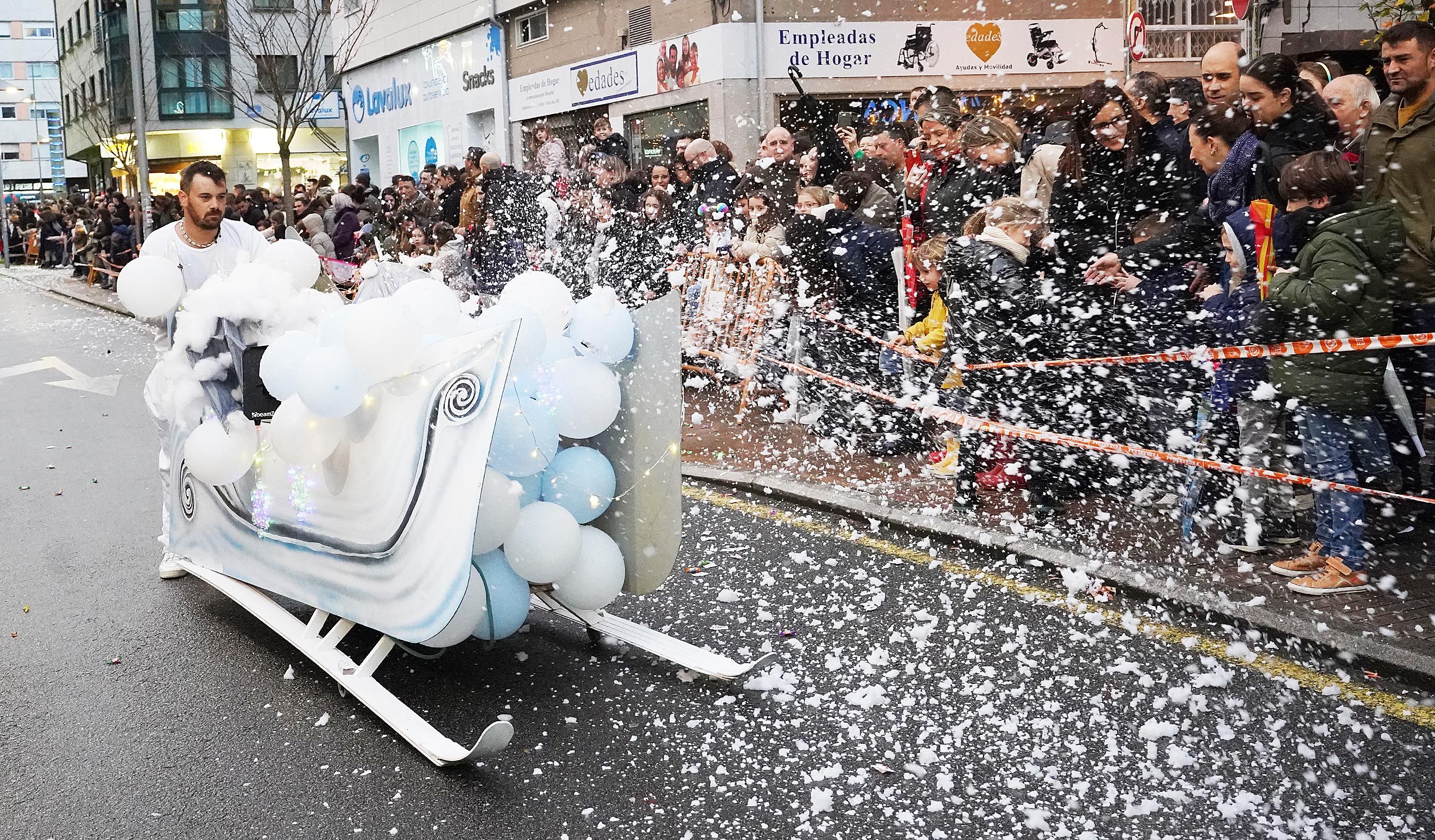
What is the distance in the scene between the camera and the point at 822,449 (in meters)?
8.19

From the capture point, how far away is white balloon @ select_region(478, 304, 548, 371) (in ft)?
13.5

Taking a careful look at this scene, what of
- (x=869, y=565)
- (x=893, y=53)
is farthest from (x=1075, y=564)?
(x=893, y=53)

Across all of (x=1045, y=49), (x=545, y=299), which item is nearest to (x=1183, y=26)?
(x=1045, y=49)

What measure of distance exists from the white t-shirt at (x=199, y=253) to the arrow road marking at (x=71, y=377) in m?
6.96

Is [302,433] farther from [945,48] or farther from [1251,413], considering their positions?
[945,48]

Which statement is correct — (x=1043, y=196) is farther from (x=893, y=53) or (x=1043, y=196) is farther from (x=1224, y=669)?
(x=893, y=53)

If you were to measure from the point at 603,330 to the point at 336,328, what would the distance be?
0.88 metres

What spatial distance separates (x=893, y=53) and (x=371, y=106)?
21.3m

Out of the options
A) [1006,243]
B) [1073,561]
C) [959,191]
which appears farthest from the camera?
[959,191]

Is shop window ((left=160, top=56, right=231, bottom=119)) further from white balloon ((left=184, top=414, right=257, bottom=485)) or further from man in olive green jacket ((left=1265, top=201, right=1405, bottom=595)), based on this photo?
man in olive green jacket ((left=1265, top=201, right=1405, bottom=595))

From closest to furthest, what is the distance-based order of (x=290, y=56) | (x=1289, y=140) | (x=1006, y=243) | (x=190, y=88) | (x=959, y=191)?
(x=1289, y=140)
(x=1006, y=243)
(x=959, y=191)
(x=290, y=56)
(x=190, y=88)

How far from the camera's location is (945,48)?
68.8 feet

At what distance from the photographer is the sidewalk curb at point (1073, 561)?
14.4 ft

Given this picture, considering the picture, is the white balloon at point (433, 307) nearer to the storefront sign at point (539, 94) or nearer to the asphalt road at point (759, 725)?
the asphalt road at point (759, 725)
